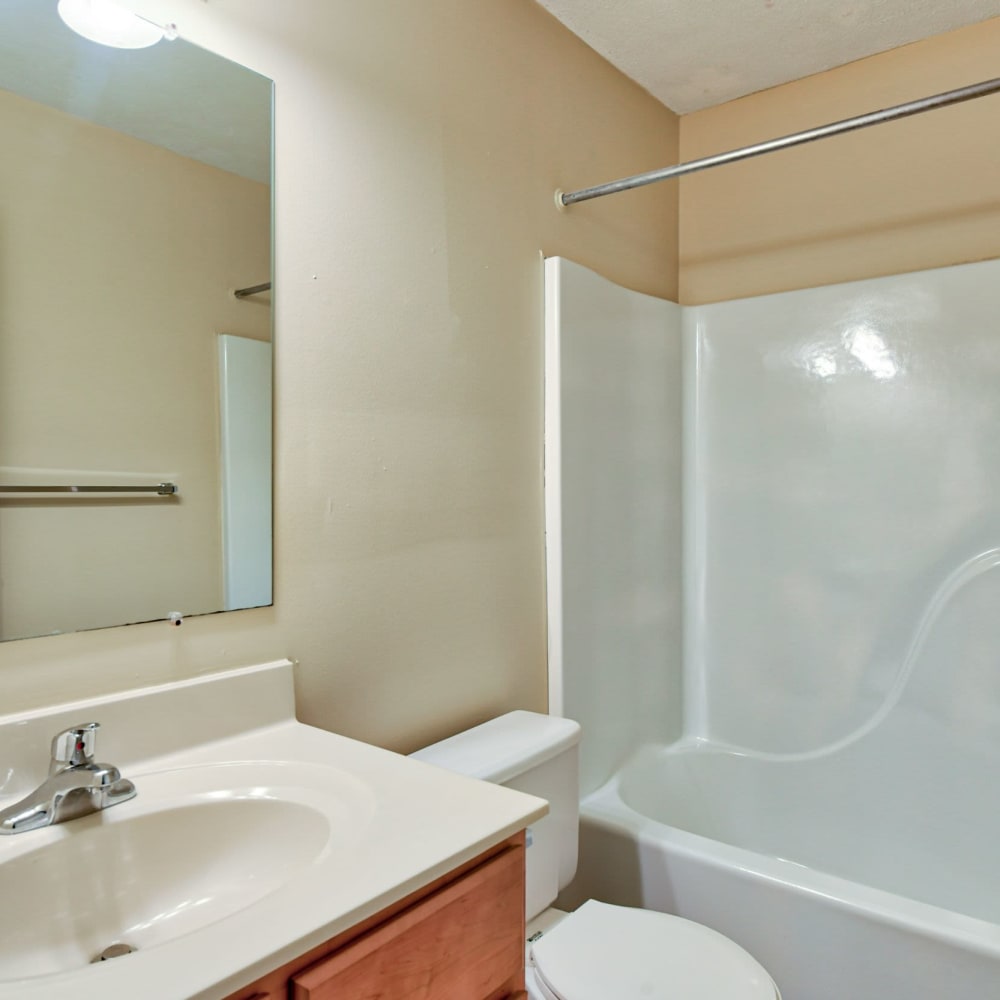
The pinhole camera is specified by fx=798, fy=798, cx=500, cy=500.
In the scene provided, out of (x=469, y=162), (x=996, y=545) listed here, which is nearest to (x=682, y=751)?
(x=996, y=545)

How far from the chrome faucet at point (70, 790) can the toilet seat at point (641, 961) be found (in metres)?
0.82

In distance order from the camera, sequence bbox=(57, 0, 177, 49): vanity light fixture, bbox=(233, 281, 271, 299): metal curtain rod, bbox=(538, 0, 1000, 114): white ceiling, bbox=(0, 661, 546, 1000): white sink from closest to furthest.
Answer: bbox=(0, 661, 546, 1000): white sink, bbox=(57, 0, 177, 49): vanity light fixture, bbox=(233, 281, 271, 299): metal curtain rod, bbox=(538, 0, 1000, 114): white ceiling

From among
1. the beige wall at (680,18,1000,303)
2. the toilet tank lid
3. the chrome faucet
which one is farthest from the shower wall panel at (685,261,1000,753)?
the chrome faucet

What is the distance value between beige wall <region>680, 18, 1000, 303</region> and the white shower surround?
116 millimetres

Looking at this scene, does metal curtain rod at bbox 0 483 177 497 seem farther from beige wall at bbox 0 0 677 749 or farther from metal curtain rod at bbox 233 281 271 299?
metal curtain rod at bbox 233 281 271 299

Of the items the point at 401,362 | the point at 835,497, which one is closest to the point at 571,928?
the point at 401,362

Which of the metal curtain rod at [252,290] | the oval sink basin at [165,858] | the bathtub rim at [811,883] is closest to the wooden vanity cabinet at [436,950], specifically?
the oval sink basin at [165,858]

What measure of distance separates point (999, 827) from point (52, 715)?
2118mm

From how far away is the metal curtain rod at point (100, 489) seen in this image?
1062 mm

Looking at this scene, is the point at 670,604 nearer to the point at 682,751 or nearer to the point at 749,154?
the point at 682,751

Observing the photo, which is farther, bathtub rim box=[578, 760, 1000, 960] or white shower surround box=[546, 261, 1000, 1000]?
white shower surround box=[546, 261, 1000, 1000]

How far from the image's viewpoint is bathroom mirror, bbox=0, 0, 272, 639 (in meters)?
1.06

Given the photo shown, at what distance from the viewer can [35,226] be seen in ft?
3.51

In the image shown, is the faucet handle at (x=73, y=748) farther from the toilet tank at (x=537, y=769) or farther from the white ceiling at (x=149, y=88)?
the white ceiling at (x=149, y=88)
